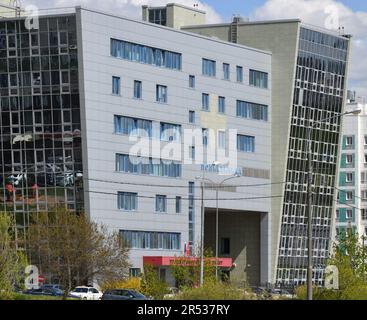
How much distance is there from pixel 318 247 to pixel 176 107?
28.1m

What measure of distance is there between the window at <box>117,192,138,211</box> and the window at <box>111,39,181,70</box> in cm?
1149

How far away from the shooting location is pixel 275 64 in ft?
366

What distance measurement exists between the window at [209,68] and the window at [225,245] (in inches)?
792

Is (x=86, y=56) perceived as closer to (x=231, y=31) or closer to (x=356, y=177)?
(x=231, y=31)

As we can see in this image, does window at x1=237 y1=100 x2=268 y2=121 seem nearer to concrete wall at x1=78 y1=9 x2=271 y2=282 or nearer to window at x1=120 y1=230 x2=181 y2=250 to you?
concrete wall at x1=78 y1=9 x2=271 y2=282

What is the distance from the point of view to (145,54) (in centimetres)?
9631

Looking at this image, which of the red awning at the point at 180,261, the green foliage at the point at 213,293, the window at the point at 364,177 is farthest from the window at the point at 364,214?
the green foliage at the point at 213,293

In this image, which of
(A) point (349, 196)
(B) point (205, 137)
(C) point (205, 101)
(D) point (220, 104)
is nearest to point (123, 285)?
(B) point (205, 137)

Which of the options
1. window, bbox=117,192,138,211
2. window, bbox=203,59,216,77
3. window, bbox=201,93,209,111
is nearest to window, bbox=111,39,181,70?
window, bbox=203,59,216,77

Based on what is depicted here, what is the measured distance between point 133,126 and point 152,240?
10.1 metres

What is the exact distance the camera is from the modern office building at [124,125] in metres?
91.3

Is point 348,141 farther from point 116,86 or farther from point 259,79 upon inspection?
point 116,86

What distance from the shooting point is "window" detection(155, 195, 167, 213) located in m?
97.8
